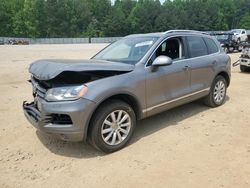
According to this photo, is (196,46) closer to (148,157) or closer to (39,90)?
(148,157)

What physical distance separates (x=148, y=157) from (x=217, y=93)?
298 cm

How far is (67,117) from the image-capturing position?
3.87 m

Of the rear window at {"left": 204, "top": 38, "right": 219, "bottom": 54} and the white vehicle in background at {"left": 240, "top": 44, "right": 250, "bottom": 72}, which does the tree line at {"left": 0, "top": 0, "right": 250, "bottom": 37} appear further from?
the rear window at {"left": 204, "top": 38, "right": 219, "bottom": 54}

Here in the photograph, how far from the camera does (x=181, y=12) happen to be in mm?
103750

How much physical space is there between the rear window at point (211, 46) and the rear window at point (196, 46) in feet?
0.57

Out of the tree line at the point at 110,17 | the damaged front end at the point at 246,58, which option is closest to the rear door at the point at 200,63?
the damaged front end at the point at 246,58

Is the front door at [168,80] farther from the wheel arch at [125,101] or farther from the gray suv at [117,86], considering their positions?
the wheel arch at [125,101]

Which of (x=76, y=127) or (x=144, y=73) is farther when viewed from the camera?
(x=144, y=73)

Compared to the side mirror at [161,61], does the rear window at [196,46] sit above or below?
above

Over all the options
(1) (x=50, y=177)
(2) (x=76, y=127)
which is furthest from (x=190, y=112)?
(1) (x=50, y=177)

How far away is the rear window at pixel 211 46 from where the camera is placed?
6121mm

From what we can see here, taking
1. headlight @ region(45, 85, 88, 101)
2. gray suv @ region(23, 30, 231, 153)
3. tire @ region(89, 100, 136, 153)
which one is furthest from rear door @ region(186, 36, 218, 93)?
headlight @ region(45, 85, 88, 101)

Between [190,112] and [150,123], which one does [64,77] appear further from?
[190,112]

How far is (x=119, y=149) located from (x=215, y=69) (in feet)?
9.71
